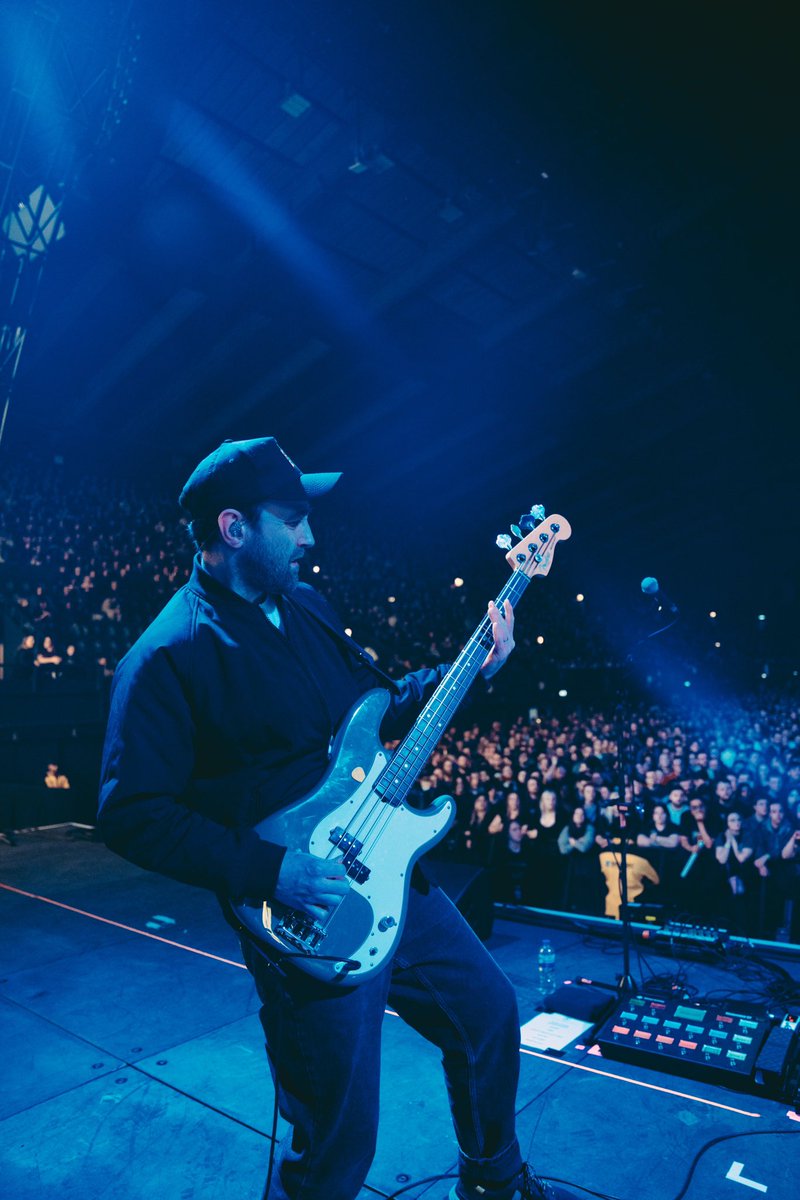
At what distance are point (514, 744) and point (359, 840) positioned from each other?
11017mm

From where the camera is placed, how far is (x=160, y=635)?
162cm

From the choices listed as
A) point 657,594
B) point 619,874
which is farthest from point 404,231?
point 619,874

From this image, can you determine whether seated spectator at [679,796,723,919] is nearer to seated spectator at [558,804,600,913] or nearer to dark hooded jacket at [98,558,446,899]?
seated spectator at [558,804,600,913]

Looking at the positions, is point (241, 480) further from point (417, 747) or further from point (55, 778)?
point (55, 778)

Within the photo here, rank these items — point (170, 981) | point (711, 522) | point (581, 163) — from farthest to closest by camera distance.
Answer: point (711, 522) → point (581, 163) → point (170, 981)

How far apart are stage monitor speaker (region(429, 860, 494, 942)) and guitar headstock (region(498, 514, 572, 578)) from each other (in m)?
2.49

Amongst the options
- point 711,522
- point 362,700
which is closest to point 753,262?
point 362,700

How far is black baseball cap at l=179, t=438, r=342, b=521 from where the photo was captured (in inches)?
68.5

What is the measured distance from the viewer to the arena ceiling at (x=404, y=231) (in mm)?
5188

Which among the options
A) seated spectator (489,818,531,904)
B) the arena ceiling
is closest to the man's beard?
seated spectator (489,818,531,904)

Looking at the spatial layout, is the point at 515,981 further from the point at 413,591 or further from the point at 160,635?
the point at 413,591

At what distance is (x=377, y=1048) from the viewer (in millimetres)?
1635

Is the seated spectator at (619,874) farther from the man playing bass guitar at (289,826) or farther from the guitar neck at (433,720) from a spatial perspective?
the guitar neck at (433,720)

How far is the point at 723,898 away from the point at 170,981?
360 cm
